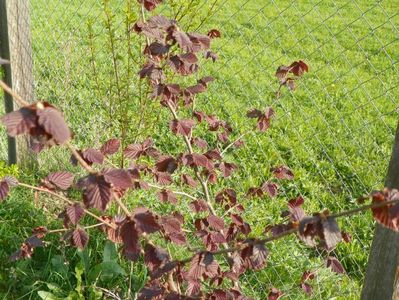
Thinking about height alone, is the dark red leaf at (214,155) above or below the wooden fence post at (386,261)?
above

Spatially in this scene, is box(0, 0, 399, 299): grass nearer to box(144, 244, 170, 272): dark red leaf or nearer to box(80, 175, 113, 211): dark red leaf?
box(144, 244, 170, 272): dark red leaf

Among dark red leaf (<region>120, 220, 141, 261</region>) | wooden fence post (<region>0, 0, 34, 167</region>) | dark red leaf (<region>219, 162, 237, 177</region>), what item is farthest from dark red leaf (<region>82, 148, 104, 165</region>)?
wooden fence post (<region>0, 0, 34, 167</region>)

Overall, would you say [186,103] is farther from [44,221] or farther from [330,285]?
[44,221]

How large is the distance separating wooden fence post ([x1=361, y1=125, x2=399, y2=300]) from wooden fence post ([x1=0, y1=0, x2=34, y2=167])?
2728mm

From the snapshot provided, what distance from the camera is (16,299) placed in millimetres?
2588

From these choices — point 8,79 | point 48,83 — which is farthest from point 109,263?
point 48,83

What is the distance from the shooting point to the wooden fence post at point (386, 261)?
60.2 inches

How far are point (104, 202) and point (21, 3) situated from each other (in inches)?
109

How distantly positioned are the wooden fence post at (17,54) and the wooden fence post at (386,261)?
2728mm

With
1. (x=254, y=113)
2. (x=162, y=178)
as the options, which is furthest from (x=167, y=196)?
(x=254, y=113)

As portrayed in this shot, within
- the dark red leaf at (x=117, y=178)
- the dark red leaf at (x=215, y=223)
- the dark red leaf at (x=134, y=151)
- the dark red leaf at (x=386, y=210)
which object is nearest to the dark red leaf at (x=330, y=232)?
the dark red leaf at (x=386, y=210)

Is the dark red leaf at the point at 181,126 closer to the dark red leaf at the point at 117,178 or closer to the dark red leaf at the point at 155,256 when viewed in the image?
the dark red leaf at the point at 155,256

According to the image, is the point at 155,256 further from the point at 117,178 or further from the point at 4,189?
the point at 4,189

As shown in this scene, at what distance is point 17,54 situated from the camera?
364 centimetres
